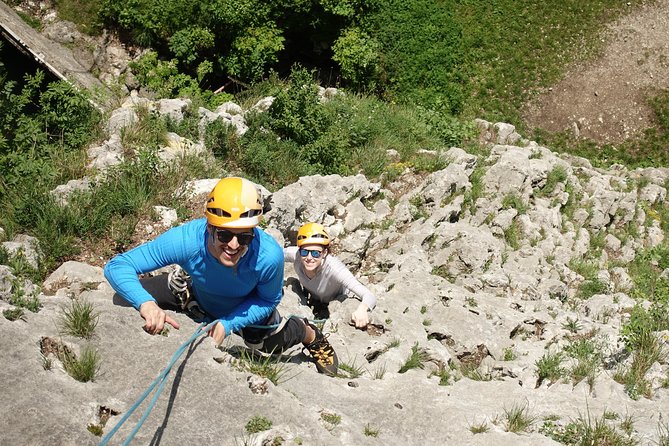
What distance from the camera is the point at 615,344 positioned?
279 inches

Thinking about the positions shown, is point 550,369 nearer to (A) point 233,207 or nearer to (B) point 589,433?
(B) point 589,433

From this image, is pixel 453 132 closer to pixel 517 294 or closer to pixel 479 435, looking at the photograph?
pixel 517 294

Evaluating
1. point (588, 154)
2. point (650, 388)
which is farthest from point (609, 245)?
point (650, 388)

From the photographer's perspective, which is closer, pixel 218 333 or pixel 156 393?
pixel 156 393

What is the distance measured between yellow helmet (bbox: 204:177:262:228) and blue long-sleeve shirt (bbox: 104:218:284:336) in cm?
27

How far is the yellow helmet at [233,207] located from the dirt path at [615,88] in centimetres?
1630

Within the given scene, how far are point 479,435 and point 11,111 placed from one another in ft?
26.2

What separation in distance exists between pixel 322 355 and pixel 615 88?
1708cm

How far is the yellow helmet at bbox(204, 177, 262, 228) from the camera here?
4754 mm

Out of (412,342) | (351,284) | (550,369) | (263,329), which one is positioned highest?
(263,329)

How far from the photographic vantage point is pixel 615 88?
20.3 metres

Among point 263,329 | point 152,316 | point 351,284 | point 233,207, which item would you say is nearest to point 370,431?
point 263,329

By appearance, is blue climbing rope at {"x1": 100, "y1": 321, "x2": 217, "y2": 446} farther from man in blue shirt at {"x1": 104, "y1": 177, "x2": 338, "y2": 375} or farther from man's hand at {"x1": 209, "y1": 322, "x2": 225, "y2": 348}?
man in blue shirt at {"x1": 104, "y1": 177, "x2": 338, "y2": 375}

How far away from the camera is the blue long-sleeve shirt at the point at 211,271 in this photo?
16.3 ft
